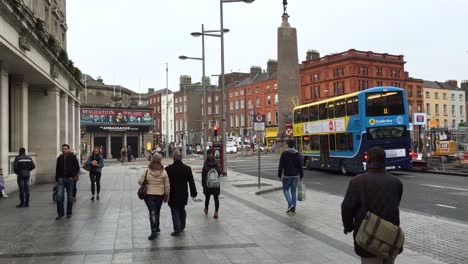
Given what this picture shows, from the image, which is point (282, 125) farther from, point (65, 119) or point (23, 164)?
point (23, 164)

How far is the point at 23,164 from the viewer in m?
13.7

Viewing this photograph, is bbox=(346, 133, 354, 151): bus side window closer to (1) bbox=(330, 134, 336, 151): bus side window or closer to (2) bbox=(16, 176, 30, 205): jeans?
(1) bbox=(330, 134, 336, 151): bus side window

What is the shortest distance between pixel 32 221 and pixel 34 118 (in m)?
13.2

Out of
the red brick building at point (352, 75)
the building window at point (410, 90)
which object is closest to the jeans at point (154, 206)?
the red brick building at point (352, 75)

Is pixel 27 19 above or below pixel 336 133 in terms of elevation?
above

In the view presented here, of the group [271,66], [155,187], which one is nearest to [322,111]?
[155,187]

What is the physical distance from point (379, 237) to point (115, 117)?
183 feet

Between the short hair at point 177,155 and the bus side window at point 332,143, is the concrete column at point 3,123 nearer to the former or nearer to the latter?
the short hair at point 177,155

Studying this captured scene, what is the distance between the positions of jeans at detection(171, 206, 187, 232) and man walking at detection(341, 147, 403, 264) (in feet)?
16.4

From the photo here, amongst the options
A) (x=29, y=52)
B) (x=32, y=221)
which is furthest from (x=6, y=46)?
(x=32, y=221)

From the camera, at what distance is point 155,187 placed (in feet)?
28.9

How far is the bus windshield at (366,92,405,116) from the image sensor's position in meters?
23.0

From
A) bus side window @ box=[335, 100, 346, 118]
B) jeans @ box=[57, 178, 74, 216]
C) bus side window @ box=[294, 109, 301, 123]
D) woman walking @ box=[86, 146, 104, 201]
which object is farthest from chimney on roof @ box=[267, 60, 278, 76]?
jeans @ box=[57, 178, 74, 216]

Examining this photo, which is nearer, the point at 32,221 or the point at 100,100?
the point at 32,221
